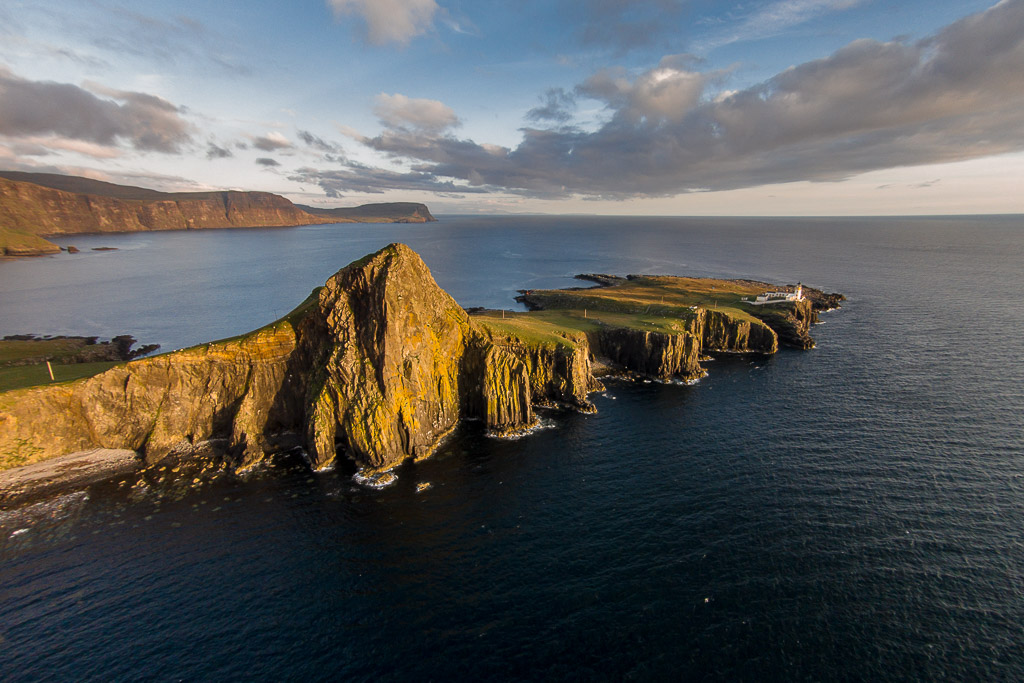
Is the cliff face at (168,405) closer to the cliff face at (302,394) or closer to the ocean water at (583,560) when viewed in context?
the cliff face at (302,394)

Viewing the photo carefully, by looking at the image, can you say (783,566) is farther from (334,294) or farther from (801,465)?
(334,294)

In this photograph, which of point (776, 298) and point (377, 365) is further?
point (776, 298)

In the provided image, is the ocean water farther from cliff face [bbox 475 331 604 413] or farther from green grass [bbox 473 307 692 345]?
green grass [bbox 473 307 692 345]

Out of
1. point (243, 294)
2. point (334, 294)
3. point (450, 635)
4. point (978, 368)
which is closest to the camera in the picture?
point (450, 635)

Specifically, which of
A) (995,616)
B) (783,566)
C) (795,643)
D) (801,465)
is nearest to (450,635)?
(795,643)

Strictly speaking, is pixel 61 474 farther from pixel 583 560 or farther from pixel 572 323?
pixel 572 323

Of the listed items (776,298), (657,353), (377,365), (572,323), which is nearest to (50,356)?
(377,365)
